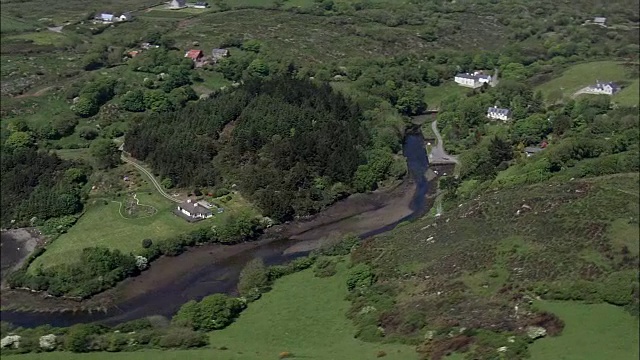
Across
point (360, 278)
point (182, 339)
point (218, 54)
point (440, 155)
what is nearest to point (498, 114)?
point (440, 155)

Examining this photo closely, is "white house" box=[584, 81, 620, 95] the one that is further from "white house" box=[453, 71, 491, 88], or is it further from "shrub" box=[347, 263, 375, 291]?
"shrub" box=[347, 263, 375, 291]

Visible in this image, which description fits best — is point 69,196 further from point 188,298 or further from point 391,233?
point 391,233

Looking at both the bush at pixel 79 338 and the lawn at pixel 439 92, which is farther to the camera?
the lawn at pixel 439 92

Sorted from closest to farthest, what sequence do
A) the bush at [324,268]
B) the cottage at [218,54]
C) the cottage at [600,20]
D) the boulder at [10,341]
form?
1. the boulder at [10,341]
2. the bush at [324,268]
3. the cottage at [218,54]
4. the cottage at [600,20]

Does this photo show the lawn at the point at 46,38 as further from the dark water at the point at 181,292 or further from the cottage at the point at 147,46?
the dark water at the point at 181,292

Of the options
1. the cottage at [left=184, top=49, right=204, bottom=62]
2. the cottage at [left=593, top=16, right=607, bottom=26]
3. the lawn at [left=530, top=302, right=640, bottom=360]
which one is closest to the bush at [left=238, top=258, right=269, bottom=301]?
the lawn at [left=530, top=302, right=640, bottom=360]

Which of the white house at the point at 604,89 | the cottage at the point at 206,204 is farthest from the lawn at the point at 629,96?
the cottage at the point at 206,204
